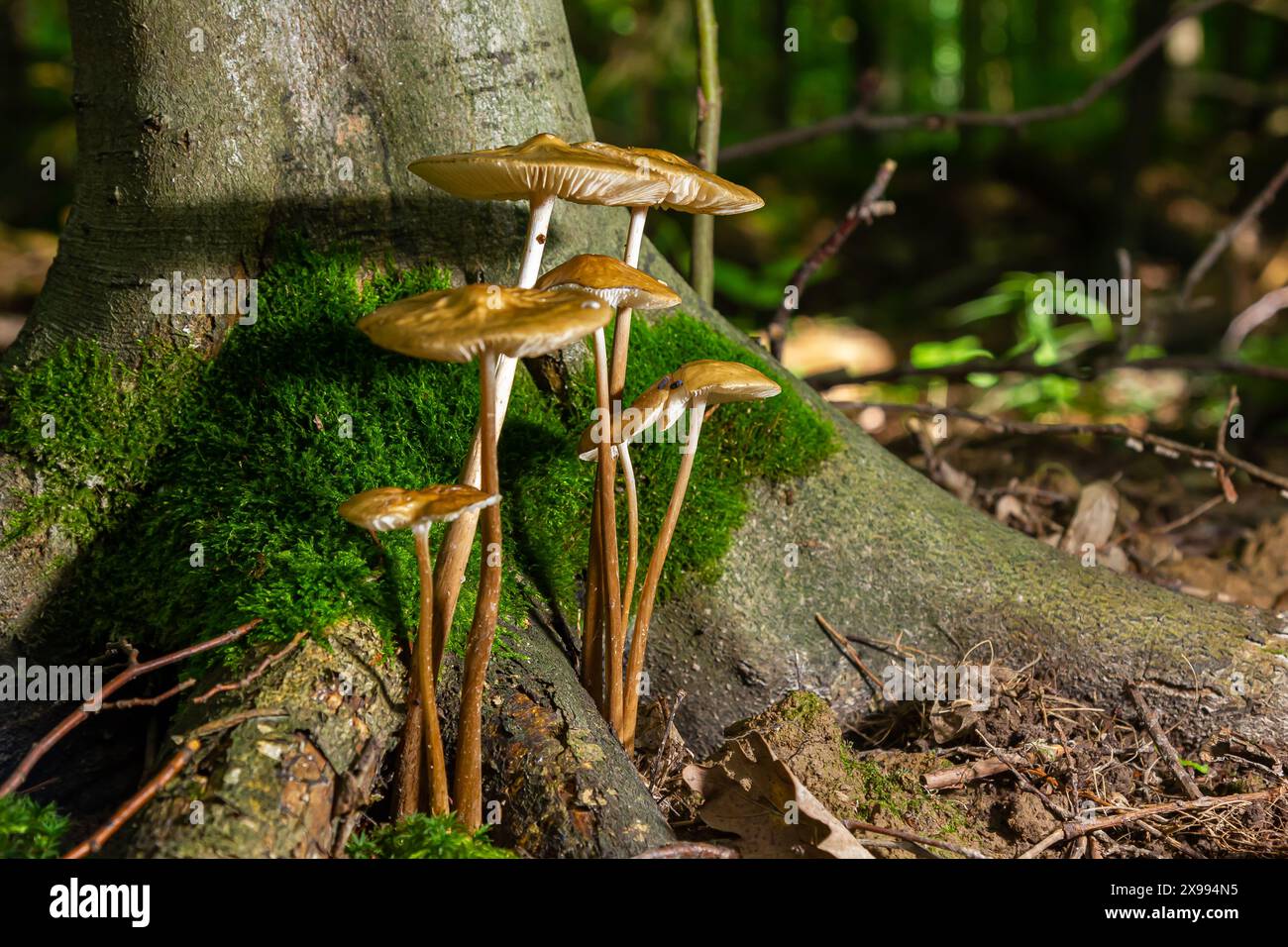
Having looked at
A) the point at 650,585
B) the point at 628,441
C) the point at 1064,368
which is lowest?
the point at 650,585

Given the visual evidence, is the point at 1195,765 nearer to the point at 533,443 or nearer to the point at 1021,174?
the point at 533,443

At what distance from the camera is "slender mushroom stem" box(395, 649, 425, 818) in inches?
81.1

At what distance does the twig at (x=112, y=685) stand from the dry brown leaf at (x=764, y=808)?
1109 mm

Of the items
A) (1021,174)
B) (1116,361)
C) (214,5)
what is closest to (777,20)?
(1021,174)

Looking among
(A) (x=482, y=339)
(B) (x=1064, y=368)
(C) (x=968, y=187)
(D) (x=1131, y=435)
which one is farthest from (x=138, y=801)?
(C) (x=968, y=187)

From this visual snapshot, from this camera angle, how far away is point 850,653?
111 inches

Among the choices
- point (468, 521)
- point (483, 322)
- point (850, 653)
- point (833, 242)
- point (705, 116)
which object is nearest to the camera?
point (483, 322)

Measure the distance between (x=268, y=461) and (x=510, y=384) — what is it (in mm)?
657

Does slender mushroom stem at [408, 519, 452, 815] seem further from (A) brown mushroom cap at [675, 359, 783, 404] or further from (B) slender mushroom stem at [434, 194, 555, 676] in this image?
(A) brown mushroom cap at [675, 359, 783, 404]

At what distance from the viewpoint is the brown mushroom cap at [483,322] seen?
1.66 metres

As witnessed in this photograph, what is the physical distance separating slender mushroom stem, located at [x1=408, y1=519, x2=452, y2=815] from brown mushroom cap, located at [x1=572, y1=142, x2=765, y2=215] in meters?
0.87

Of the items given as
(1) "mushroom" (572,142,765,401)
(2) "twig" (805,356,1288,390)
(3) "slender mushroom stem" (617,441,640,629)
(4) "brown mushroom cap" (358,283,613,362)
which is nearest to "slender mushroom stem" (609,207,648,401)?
(1) "mushroom" (572,142,765,401)

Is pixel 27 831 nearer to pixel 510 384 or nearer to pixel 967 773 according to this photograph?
pixel 510 384

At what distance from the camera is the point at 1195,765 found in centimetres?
262
